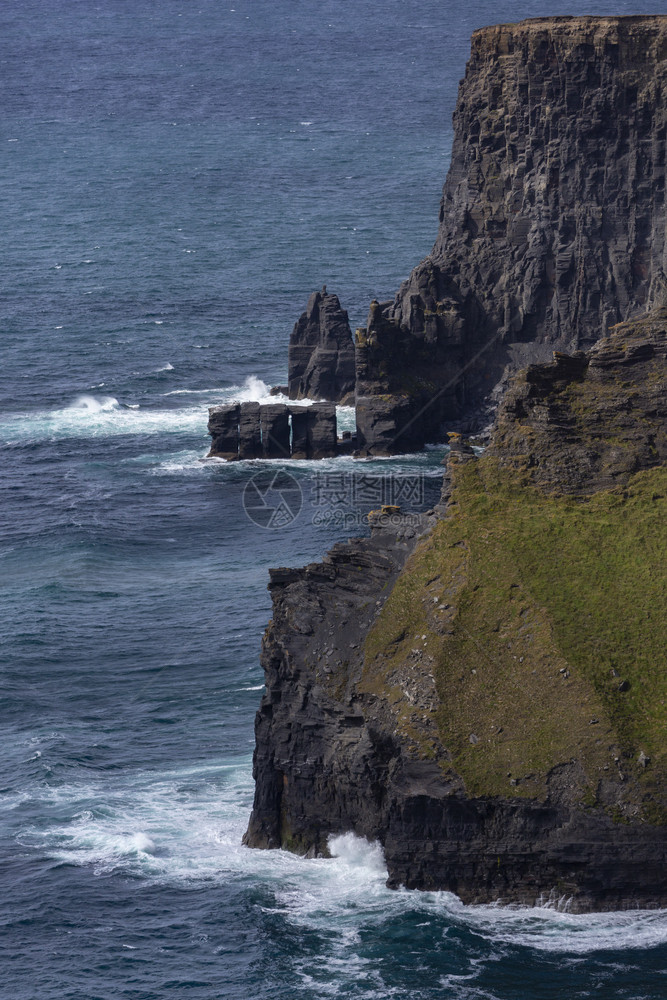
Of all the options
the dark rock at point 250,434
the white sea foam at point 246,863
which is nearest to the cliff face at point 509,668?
the white sea foam at point 246,863

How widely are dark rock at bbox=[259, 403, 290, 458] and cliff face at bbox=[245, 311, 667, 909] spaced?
82.0m

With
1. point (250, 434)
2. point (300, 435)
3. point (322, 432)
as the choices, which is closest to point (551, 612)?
point (322, 432)

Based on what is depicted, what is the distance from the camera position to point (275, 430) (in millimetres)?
197000

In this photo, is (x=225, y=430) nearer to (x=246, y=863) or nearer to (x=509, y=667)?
(x=246, y=863)

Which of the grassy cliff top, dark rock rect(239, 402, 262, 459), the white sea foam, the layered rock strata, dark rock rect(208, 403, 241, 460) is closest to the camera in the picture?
the white sea foam

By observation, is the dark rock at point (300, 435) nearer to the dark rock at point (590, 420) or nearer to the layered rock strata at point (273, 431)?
the layered rock strata at point (273, 431)

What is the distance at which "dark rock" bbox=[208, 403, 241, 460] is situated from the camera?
198m

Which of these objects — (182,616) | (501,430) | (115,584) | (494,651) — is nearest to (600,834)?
(494,651)

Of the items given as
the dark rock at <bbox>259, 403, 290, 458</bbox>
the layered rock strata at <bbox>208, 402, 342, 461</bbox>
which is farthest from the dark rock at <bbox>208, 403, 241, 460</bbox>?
the dark rock at <bbox>259, 403, 290, 458</bbox>

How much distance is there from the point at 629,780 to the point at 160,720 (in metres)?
43.7

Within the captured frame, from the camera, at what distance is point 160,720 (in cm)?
13000

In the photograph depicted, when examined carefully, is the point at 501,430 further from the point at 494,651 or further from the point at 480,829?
the point at 480,829

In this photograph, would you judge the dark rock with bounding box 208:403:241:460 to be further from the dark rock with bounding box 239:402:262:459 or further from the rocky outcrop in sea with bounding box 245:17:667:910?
the rocky outcrop in sea with bounding box 245:17:667:910

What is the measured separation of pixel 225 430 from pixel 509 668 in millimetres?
101804
